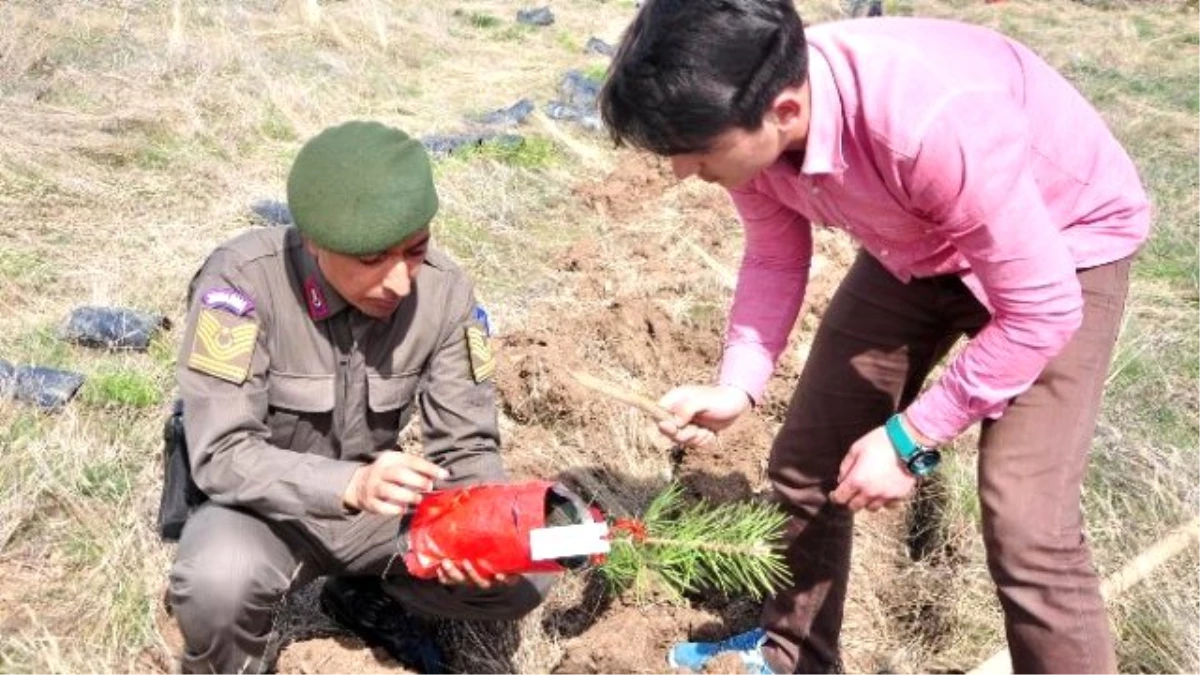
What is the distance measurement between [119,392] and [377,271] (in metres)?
1.54

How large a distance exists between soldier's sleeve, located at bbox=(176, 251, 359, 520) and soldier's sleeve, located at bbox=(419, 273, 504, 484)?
0.35 metres

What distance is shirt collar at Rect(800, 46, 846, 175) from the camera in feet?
5.69

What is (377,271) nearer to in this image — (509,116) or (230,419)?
(230,419)

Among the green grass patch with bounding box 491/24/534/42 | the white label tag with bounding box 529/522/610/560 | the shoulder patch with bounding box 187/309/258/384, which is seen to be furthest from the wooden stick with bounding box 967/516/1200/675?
the green grass patch with bounding box 491/24/534/42

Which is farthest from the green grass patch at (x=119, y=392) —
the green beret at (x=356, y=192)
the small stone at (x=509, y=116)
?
the small stone at (x=509, y=116)

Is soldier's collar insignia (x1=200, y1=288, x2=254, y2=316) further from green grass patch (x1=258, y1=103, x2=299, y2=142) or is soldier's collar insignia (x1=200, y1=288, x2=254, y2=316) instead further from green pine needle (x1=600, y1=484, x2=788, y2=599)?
green grass patch (x1=258, y1=103, x2=299, y2=142)

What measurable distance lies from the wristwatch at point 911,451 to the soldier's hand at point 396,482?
0.84 meters

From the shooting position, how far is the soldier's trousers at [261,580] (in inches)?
85.9

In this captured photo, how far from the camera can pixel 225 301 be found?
85.0 inches

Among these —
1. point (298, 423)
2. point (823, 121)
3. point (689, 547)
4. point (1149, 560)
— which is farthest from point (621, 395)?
point (1149, 560)

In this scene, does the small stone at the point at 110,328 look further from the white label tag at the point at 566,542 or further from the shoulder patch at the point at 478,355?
the white label tag at the point at 566,542

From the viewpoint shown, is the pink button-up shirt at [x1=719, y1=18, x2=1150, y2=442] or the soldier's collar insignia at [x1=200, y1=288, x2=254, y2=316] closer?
the pink button-up shirt at [x1=719, y1=18, x2=1150, y2=442]

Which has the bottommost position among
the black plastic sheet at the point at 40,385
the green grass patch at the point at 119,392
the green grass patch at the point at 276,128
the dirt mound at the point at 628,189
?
the green grass patch at the point at 276,128

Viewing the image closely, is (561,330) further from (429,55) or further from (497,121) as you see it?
(429,55)
